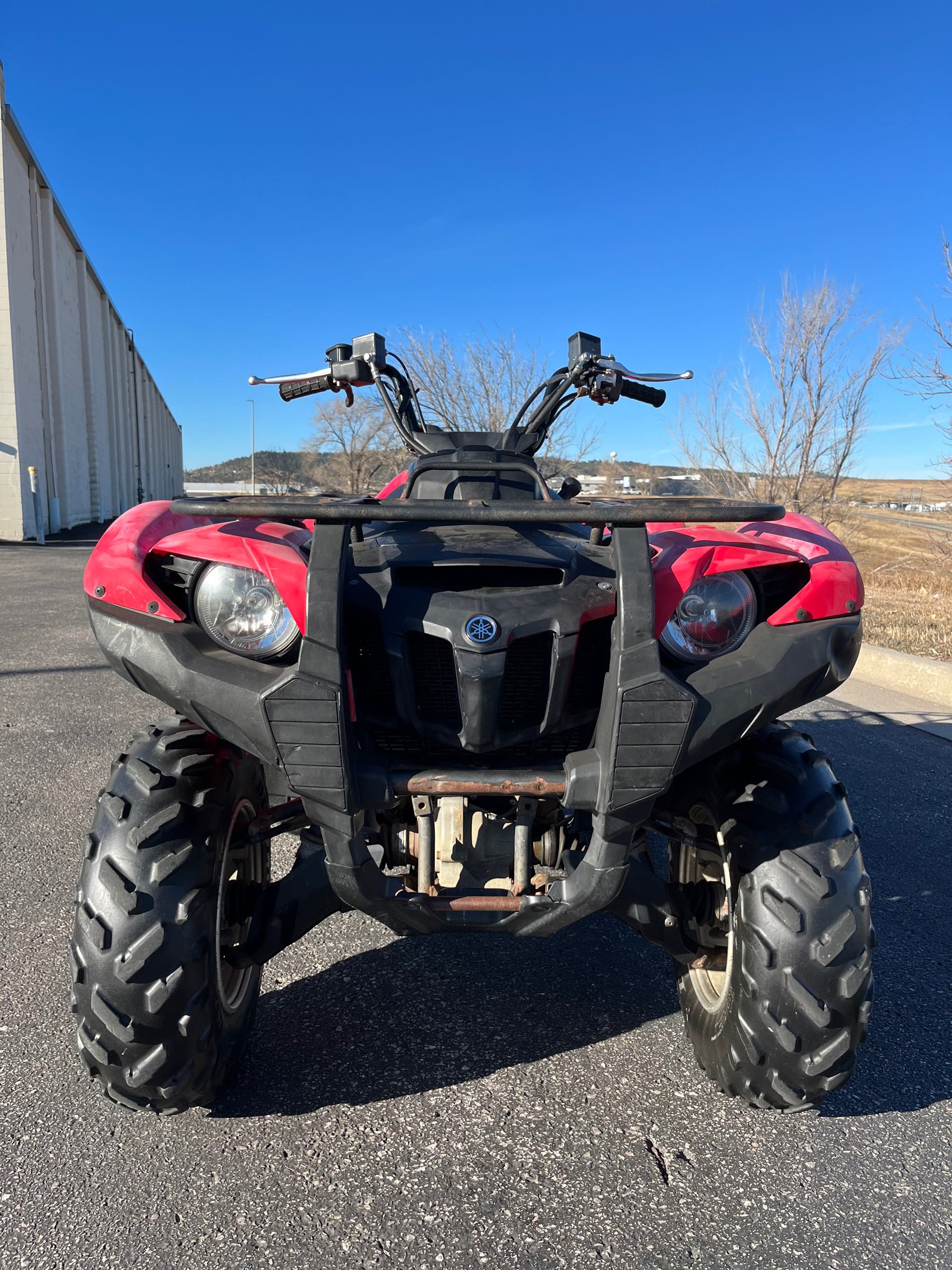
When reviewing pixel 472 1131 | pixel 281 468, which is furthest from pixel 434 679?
pixel 281 468

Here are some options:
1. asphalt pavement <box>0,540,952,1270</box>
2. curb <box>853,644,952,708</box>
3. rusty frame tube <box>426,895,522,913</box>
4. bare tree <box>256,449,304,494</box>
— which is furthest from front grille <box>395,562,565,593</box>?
bare tree <box>256,449,304,494</box>

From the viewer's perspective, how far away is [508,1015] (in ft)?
8.46

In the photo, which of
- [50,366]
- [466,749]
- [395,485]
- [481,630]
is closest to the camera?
[481,630]

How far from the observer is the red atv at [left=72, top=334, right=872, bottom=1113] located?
1.78 metres

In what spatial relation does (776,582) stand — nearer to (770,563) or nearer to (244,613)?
(770,563)

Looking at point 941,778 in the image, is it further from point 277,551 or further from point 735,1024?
point 277,551

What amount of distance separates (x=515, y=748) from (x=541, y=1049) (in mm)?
973

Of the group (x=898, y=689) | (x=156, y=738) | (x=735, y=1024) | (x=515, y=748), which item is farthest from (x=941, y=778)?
(x=156, y=738)

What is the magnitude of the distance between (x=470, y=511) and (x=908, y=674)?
22.1ft

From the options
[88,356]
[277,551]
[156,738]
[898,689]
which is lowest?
[898,689]

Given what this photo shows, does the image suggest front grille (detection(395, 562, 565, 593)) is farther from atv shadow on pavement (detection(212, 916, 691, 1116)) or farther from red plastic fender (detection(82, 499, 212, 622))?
atv shadow on pavement (detection(212, 916, 691, 1116))

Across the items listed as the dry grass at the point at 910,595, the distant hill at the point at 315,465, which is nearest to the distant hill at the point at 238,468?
the distant hill at the point at 315,465

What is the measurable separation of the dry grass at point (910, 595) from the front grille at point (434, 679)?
6.57 meters

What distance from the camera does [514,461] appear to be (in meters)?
2.85
